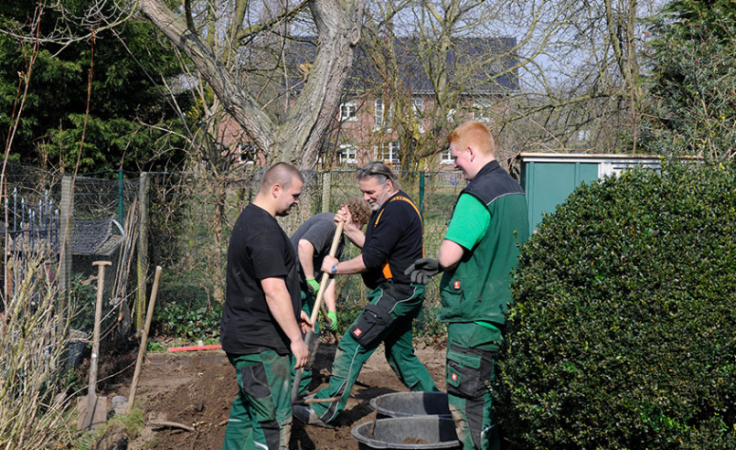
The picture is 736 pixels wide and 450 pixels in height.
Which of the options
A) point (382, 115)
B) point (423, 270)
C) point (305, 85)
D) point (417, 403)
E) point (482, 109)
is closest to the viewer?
point (423, 270)

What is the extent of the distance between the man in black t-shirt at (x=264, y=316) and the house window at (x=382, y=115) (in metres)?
6.93

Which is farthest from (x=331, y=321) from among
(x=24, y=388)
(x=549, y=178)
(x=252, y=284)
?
(x=549, y=178)

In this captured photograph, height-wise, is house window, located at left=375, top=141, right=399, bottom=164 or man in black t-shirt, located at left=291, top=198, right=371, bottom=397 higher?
house window, located at left=375, top=141, right=399, bottom=164

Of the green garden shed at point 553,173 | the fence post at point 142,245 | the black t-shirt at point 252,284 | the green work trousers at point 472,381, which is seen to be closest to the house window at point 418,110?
the green garden shed at point 553,173

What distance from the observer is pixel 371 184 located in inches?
197

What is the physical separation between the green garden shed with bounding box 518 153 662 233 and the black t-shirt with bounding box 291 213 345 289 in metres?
3.79

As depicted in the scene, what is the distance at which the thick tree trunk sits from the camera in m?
7.02

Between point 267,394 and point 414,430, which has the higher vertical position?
point 267,394

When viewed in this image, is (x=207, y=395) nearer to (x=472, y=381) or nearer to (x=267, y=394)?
(x=267, y=394)

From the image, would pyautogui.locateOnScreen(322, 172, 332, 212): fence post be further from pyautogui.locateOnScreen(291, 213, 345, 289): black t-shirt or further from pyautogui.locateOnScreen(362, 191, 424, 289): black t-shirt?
pyautogui.locateOnScreen(362, 191, 424, 289): black t-shirt

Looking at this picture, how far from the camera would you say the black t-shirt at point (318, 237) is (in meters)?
5.23

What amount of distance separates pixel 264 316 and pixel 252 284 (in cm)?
20

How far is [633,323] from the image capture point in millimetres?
2658

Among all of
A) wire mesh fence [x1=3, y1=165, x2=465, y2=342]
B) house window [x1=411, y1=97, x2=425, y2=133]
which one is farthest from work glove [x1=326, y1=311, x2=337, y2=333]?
house window [x1=411, y1=97, x2=425, y2=133]
